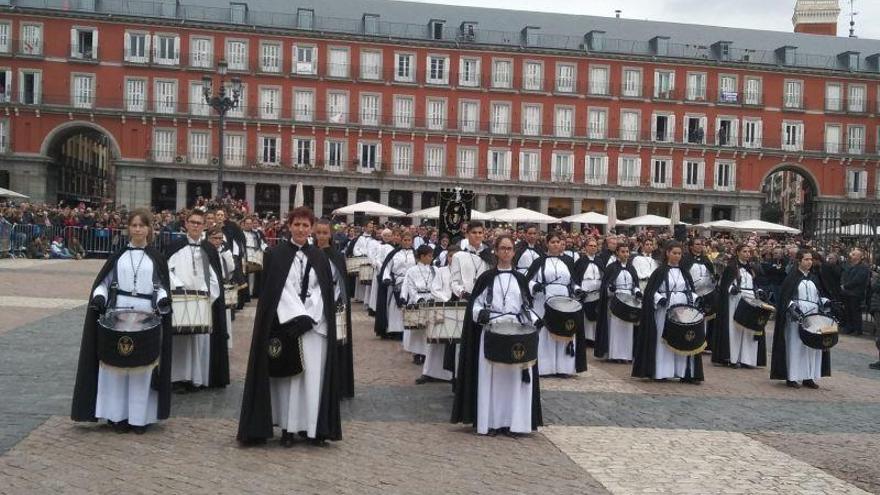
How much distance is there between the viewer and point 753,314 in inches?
546

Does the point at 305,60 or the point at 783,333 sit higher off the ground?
the point at 305,60

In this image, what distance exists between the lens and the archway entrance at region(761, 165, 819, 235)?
63.4m

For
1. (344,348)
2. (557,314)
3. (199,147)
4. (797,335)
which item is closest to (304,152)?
(199,147)

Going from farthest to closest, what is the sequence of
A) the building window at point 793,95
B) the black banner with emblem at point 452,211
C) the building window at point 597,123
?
1. the building window at point 793,95
2. the building window at point 597,123
3. the black banner with emblem at point 452,211

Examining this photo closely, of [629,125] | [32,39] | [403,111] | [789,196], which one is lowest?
[789,196]

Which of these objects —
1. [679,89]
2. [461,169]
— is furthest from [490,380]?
[679,89]

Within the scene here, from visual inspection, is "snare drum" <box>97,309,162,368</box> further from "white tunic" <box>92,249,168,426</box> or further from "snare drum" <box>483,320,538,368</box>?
"snare drum" <box>483,320,538,368</box>

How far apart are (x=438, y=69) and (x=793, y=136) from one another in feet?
83.2

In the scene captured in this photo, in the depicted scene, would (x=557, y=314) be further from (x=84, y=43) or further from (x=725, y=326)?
(x=84, y=43)

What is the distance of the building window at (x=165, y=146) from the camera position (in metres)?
55.7

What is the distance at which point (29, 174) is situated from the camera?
54.1 metres

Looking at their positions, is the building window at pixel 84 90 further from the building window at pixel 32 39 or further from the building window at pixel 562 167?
the building window at pixel 562 167

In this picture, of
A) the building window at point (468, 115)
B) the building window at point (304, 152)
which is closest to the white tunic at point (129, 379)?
the building window at point (304, 152)

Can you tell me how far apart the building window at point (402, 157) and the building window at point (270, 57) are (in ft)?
29.3
